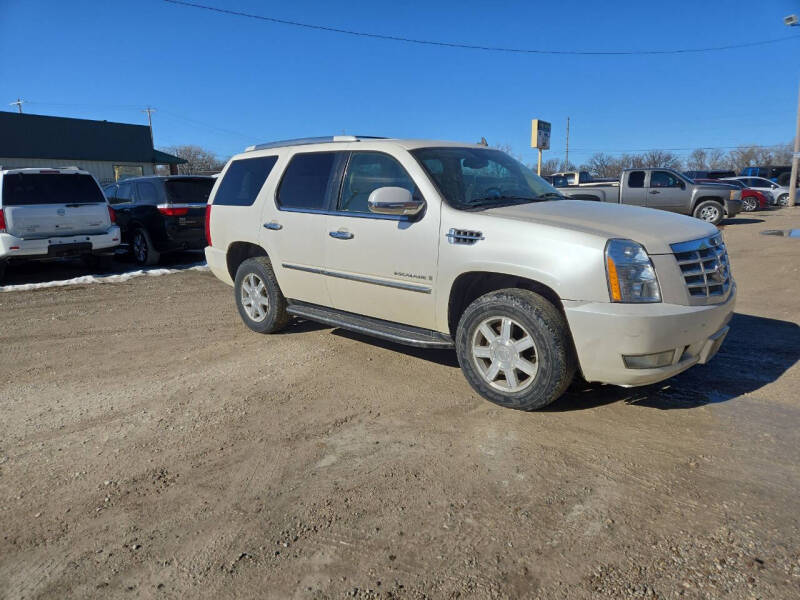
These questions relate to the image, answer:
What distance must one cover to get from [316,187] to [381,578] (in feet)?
11.8

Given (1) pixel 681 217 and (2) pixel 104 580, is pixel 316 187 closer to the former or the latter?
(1) pixel 681 217

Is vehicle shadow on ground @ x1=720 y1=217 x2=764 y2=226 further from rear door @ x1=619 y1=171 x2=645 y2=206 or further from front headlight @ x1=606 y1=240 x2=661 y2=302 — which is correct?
front headlight @ x1=606 y1=240 x2=661 y2=302

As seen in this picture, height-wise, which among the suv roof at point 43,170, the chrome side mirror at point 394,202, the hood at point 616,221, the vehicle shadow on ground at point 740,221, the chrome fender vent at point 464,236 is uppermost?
the suv roof at point 43,170

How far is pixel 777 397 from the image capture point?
4035 millimetres

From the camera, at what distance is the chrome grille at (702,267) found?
3.57 meters

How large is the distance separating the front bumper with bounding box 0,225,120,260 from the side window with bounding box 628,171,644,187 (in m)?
14.1

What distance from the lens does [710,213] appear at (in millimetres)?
17078

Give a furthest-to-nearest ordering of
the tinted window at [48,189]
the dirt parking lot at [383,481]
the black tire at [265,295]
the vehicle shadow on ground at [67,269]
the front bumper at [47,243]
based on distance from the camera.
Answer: the vehicle shadow on ground at [67,269] < the tinted window at [48,189] < the front bumper at [47,243] < the black tire at [265,295] < the dirt parking lot at [383,481]

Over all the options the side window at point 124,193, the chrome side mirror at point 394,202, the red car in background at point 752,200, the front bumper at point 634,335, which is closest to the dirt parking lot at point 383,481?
the front bumper at point 634,335

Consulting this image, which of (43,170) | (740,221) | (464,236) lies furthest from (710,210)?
(43,170)

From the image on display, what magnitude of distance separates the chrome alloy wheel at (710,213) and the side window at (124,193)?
50.2 ft

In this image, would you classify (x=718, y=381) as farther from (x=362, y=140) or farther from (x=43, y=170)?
(x=43, y=170)

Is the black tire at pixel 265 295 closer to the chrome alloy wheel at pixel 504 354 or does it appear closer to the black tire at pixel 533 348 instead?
the black tire at pixel 533 348

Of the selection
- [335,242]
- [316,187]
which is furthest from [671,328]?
[316,187]
